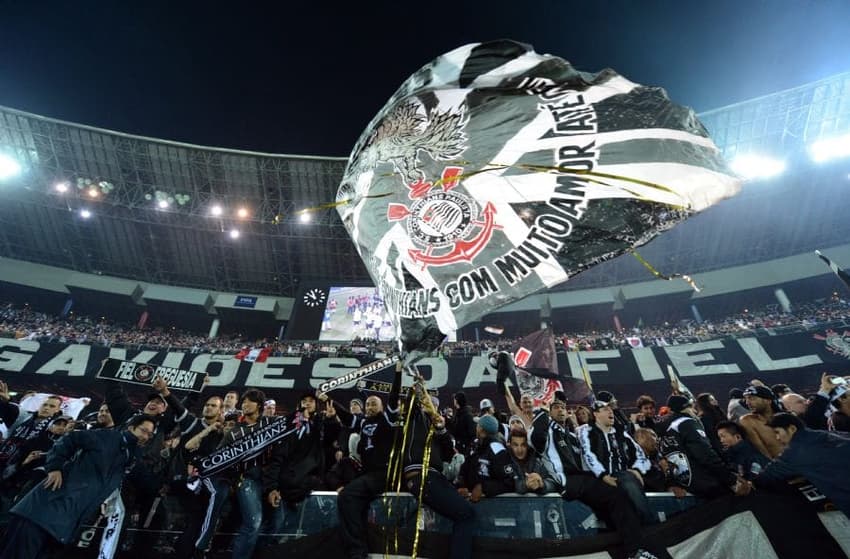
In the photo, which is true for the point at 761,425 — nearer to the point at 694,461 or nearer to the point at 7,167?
the point at 694,461

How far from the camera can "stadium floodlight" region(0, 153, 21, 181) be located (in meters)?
23.4

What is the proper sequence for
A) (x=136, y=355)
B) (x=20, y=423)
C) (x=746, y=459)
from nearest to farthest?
(x=746, y=459) < (x=20, y=423) < (x=136, y=355)

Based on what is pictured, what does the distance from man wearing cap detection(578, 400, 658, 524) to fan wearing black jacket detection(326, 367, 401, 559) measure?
240 centimetres

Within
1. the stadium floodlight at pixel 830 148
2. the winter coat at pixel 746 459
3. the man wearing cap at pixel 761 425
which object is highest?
the stadium floodlight at pixel 830 148

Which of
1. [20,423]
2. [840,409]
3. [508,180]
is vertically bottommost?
[840,409]

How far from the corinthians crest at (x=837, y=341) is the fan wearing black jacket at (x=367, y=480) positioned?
58.6 feet

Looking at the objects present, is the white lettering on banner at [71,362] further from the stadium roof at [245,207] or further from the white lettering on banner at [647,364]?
the white lettering on banner at [647,364]

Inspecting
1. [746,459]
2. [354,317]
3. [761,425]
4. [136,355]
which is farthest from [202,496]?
[354,317]

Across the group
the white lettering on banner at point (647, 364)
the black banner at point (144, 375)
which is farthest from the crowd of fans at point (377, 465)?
the white lettering on banner at point (647, 364)

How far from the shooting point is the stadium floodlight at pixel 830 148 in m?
21.5

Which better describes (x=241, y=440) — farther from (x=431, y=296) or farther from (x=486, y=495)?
(x=431, y=296)

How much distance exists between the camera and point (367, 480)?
4.32 m

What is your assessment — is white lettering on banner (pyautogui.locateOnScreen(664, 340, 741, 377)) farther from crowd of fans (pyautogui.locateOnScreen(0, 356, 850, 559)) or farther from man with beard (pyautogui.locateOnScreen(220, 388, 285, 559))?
man with beard (pyautogui.locateOnScreen(220, 388, 285, 559))

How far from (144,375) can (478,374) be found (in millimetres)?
13538
